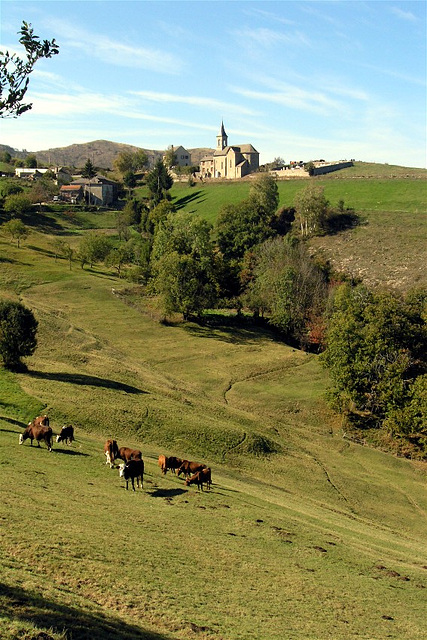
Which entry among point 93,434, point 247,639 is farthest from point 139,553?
point 93,434

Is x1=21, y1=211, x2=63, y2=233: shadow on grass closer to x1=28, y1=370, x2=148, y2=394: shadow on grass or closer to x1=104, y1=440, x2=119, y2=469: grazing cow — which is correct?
x1=28, y1=370, x2=148, y2=394: shadow on grass

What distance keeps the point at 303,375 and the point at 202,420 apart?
30.1 meters

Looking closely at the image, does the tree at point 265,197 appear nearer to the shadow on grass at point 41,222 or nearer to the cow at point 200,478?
the shadow on grass at point 41,222

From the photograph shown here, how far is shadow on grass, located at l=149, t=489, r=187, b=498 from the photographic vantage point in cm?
2667

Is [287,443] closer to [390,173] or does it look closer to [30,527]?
[30,527]

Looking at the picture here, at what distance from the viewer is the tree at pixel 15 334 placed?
48.2m

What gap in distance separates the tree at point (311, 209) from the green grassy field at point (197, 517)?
7519 cm

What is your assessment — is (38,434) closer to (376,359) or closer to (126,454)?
(126,454)

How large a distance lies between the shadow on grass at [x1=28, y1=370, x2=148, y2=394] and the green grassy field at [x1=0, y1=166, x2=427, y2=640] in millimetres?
238

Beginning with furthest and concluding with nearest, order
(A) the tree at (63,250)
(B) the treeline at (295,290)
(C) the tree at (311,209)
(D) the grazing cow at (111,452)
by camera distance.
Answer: (C) the tree at (311,209), (A) the tree at (63,250), (B) the treeline at (295,290), (D) the grazing cow at (111,452)

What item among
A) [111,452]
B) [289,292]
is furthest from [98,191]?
[111,452]

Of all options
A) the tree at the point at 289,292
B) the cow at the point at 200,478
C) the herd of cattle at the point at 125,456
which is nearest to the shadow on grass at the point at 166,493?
the herd of cattle at the point at 125,456

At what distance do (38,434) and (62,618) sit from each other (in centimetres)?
1793

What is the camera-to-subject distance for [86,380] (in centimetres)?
4962
